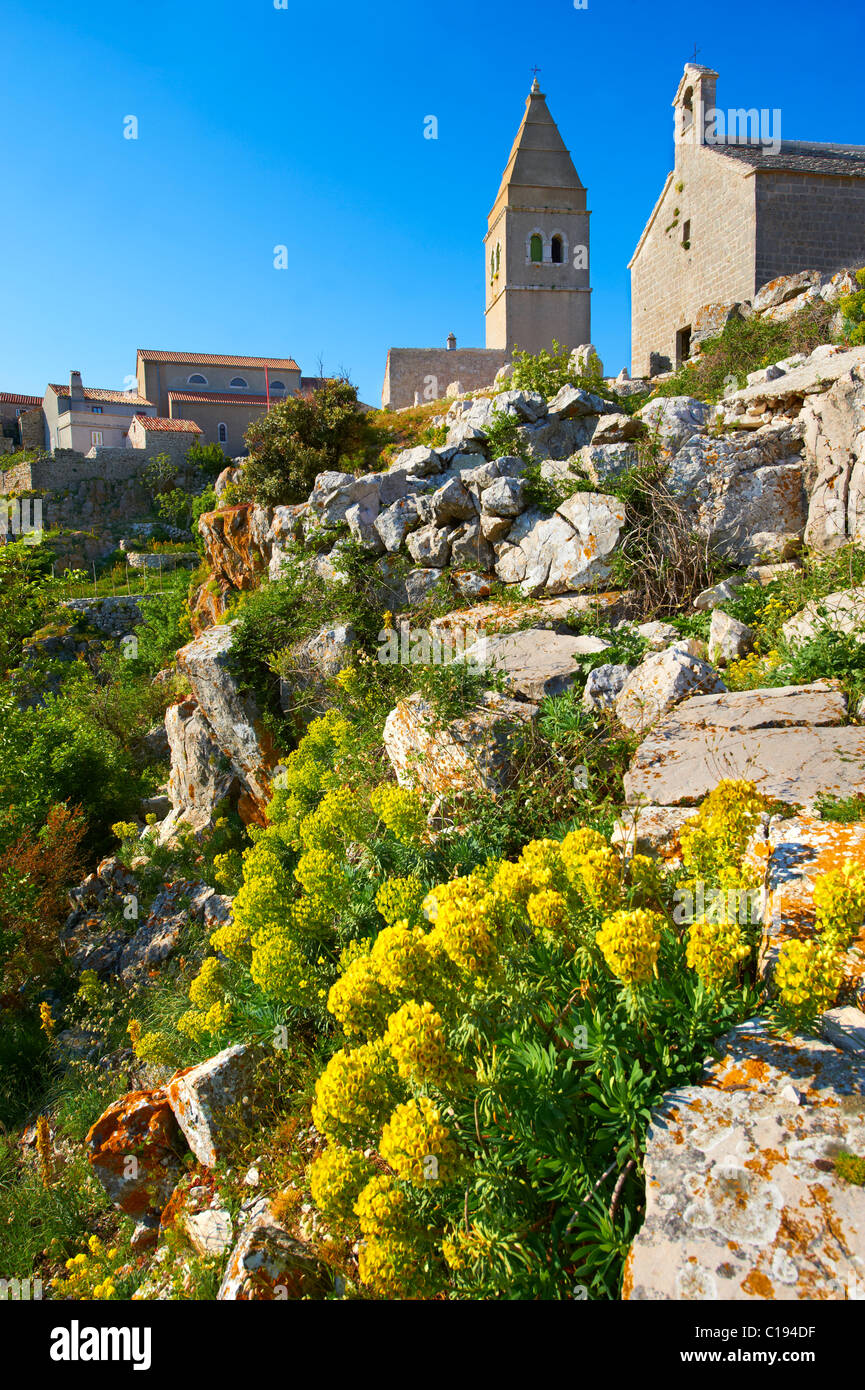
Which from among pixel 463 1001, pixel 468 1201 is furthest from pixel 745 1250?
pixel 463 1001

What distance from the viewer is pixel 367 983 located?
7.77ft

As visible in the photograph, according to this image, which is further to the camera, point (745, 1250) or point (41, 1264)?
point (41, 1264)

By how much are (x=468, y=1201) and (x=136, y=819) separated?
37.0 ft

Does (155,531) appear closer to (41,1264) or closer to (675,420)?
(675,420)

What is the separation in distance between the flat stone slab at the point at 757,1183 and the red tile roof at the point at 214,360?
58.3 m

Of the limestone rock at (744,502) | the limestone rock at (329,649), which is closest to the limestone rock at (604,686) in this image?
the limestone rock at (744,502)

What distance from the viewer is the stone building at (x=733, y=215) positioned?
68.6 ft

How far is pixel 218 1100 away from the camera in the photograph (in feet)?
13.2

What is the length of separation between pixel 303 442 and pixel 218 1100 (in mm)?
11395

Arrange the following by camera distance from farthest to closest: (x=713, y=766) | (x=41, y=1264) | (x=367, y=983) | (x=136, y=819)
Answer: (x=136, y=819) < (x=41, y=1264) < (x=713, y=766) < (x=367, y=983)

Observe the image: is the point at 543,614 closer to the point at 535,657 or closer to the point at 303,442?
the point at 535,657

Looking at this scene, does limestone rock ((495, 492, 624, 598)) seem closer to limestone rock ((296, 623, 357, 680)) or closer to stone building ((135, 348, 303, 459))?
limestone rock ((296, 623, 357, 680))

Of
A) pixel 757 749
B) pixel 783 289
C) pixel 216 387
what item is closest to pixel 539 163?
pixel 783 289

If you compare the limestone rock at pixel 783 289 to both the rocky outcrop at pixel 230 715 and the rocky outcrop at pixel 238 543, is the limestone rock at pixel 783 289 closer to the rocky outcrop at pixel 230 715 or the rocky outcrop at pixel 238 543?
the rocky outcrop at pixel 238 543
